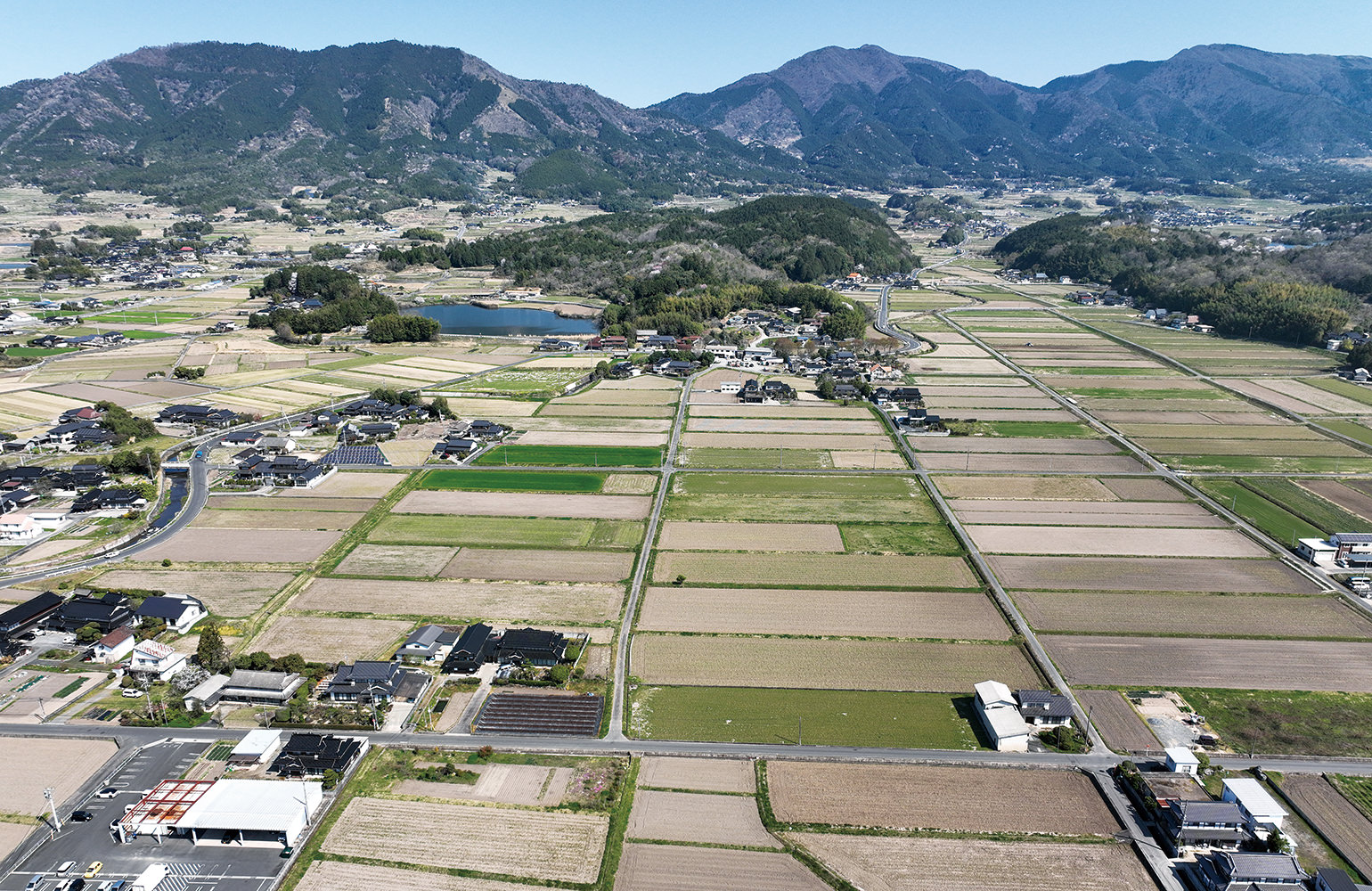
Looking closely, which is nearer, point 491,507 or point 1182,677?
point 1182,677

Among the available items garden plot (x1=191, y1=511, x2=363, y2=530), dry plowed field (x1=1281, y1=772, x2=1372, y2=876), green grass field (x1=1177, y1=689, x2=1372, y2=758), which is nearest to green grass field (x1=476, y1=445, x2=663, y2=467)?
garden plot (x1=191, y1=511, x2=363, y2=530)

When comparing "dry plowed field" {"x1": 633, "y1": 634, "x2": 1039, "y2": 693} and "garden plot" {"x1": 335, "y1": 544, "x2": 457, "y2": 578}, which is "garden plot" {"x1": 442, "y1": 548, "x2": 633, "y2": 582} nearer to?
"garden plot" {"x1": 335, "y1": 544, "x2": 457, "y2": 578}

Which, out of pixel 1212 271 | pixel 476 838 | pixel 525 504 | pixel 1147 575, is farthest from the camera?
pixel 1212 271

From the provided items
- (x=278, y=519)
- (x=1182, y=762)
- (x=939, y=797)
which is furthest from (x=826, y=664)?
(x=278, y=519)

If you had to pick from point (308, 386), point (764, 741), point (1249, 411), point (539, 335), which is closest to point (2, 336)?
point (308, 386)

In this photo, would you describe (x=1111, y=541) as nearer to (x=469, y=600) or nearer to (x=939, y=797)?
(x=939, y=797)

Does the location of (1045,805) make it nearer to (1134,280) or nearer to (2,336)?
(2,336)

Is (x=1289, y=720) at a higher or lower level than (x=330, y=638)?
lower
